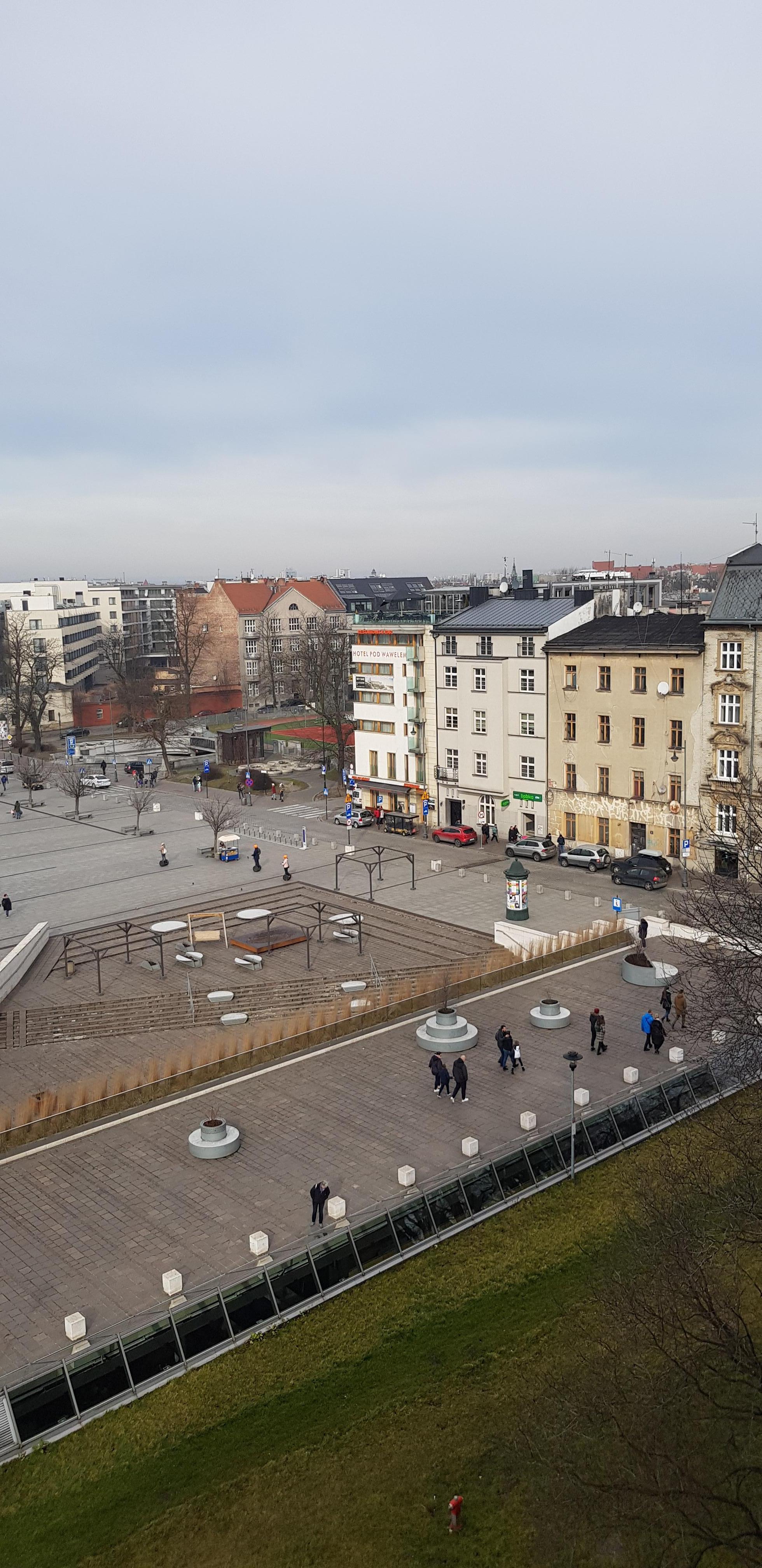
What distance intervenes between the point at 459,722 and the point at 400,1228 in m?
37.1

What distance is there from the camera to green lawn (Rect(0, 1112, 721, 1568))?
40.2 ft

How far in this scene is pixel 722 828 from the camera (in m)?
42.2

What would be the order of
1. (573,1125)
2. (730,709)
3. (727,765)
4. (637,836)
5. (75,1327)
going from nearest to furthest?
(75,1327) → (573,1125) → (730,709) → (727,765) → (637,836)

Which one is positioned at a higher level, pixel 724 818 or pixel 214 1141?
pixel 724 818

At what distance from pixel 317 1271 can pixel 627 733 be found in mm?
32059

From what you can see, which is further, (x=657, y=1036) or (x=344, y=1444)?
(x=657, y=1036)

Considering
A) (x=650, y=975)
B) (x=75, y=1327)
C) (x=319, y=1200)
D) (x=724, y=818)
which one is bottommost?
(x=650, y=975)

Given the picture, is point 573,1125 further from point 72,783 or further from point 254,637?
point 254,637

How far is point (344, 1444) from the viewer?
1370 centimetres

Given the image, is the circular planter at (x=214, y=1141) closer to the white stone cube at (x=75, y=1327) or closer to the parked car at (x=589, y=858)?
the white stone cube at (x=75, y=1327)

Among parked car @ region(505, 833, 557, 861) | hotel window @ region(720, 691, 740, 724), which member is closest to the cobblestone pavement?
hotel window @ region(720, 691, 740, 724)

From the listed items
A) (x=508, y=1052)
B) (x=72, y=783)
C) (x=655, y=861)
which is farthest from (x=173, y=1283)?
(x=72, y=783)

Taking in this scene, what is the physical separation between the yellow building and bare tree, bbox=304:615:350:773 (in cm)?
2463

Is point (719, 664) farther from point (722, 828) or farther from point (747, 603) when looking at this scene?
point (722, 828)
